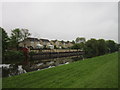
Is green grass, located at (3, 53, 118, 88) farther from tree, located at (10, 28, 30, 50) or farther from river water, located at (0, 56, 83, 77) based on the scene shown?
tree, located at (10, 28, 30, 50)

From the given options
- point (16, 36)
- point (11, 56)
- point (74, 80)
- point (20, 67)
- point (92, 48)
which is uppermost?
point (16, 36)

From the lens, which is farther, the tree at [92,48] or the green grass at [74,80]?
the tree at [92,48]

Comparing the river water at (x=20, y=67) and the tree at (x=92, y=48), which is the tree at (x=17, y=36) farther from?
the tree at (x=92, y=48)

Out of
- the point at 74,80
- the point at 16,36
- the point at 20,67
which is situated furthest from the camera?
the point at 16,36

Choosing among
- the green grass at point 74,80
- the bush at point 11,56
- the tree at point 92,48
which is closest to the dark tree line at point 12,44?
the bush at point 11,56

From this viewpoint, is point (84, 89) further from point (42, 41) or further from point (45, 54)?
point (42, 41)

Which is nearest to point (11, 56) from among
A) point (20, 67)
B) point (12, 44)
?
point (12, 44)

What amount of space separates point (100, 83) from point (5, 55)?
27.0 metres

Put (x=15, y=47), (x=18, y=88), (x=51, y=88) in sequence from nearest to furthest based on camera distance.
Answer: (x=51, y=88)
(x=18, y=88)
(x=15, y=47)

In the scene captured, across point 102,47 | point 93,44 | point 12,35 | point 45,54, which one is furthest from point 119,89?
point 102,47

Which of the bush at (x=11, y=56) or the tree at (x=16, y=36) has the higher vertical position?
the tree at (x=16, y=36)

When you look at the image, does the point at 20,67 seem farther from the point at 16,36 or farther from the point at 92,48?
the point at 92,48

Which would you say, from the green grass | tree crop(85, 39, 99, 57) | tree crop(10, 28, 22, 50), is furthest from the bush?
tree crop(85, 39, 99, 57)

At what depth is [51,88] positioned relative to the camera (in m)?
5.54
